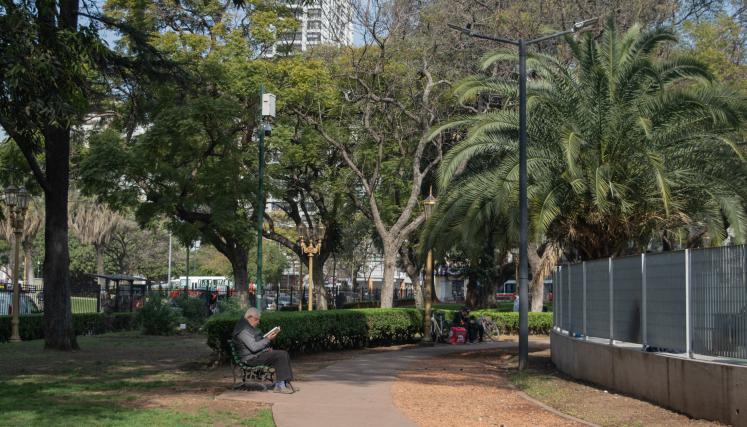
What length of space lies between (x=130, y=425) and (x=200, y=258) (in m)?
93.9

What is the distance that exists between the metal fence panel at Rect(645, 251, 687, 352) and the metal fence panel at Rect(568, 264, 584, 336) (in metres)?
4.13

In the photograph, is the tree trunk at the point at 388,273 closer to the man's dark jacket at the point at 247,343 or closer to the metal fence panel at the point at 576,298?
the metal fence panel at the point at 576,298

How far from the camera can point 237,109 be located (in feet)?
99.3

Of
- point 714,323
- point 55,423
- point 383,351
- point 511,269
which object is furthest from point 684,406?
point 511,269

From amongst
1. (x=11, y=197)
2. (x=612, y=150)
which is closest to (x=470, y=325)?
(x=612, y=150)

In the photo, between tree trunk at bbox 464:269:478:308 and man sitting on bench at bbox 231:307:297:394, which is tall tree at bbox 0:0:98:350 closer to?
man sitting on bench at bbox 231:307:297:394

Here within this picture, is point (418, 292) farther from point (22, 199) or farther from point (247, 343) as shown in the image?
point (247, 343)

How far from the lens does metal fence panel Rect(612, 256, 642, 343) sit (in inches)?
549

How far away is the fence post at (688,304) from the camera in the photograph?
11727 millimetres

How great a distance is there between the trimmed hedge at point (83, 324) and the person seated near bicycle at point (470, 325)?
12.3 metres

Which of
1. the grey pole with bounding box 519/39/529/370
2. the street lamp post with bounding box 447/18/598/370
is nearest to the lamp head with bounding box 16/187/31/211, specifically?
the street lamp post with bounding box 447/18/598/370

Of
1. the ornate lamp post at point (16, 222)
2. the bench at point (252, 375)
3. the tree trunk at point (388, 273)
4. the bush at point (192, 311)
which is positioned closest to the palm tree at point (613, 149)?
the bench at point (252, 375)

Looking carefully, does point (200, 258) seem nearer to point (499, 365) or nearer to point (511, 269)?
point (511, 269)

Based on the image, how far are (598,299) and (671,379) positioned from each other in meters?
4.12
